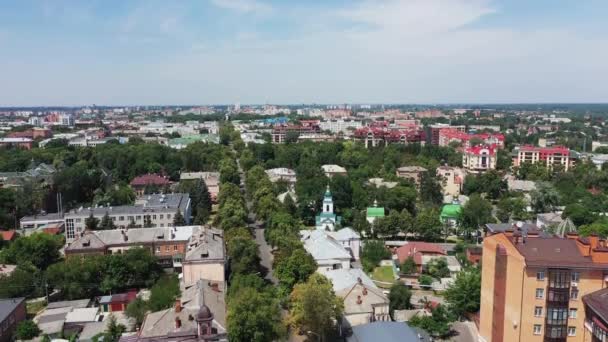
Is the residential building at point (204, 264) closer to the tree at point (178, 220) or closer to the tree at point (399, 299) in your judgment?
the tree at point (399, 299)

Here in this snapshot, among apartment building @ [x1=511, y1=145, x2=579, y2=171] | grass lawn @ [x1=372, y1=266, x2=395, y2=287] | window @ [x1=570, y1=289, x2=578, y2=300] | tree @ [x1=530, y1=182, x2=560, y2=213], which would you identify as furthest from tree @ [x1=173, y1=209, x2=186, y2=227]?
apartment building @ [x1=511, y1=145, x2=579, y2=171]

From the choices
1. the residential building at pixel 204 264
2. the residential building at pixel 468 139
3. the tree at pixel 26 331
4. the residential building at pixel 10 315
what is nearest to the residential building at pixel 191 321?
the residential building at pixel 204 264

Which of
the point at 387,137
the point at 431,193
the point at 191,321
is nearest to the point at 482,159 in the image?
the point at 431,193

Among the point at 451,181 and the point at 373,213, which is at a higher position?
the point at 451,181

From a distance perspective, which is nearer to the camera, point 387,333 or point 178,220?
point 387,333

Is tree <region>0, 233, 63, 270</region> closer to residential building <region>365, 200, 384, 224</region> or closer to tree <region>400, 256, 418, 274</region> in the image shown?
tree <region>400, 256, 418, 274</region>

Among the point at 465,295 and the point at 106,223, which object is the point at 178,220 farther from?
the point at 465,295

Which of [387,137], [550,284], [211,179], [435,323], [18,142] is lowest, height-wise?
A: [435,323]
